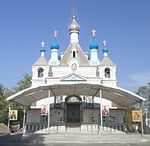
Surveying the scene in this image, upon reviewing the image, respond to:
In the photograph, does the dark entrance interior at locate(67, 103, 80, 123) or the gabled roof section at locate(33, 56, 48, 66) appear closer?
the dark entrance interior at locate(67, 103, 80, 123)

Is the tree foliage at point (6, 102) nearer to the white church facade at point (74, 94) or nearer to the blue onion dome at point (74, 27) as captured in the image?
the white church facade at point (74, 94)

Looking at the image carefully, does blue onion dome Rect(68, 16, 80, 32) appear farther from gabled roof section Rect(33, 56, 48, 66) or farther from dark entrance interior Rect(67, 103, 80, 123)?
dark entrance interior Rect(67, 103, 80, 123)

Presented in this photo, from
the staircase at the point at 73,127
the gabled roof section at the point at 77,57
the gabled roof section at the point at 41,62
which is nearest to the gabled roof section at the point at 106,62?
the gabled roof section at the point at 77,57

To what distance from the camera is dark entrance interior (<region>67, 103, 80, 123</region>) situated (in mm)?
30031

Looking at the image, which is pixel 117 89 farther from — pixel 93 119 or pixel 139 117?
pixel 93 119

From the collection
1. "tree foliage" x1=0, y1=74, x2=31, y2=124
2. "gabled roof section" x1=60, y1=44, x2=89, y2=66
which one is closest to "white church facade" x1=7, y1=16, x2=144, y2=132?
"gabled roof section" x1=60, y1=44, x2=89, y2=66

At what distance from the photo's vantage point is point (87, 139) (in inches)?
773

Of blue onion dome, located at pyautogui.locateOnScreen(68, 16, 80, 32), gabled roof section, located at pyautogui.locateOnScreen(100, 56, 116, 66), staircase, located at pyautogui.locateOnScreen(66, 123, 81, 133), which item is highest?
blue onion dome, located at pyautogui.locateOnScreen(68, 16, 80, 32)

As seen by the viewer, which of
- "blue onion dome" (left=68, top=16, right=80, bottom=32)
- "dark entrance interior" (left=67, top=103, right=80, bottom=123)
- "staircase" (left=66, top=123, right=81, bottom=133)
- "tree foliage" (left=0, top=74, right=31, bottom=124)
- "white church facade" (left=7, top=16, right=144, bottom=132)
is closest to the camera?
"white church facade" (left=7, top=16, right=144, bottom=132)

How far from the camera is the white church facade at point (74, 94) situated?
23.6 meters

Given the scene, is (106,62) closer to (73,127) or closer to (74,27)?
(74,27)

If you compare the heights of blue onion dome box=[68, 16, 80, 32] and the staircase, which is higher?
blue onion dome box=[68, 16, 80, 32]

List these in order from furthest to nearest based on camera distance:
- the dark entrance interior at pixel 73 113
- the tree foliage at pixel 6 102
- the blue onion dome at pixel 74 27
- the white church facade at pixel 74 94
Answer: the blue onion dome at pixel 74 27 → the tree foliage at pixel 6 102 → the dark entrance interior at pixel 73 113 → the white church facade at pixel 74 94

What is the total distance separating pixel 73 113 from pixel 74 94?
2.39m
